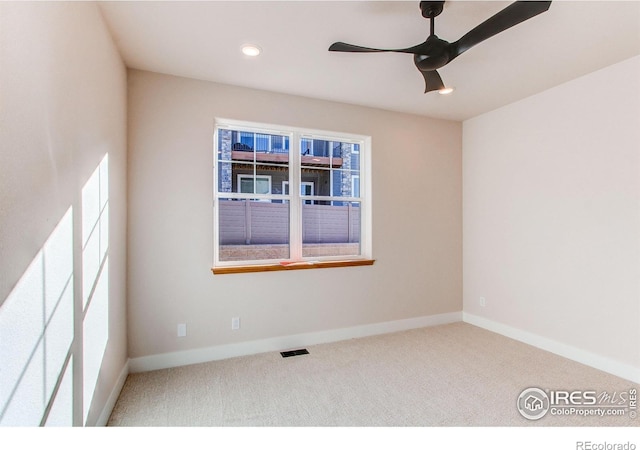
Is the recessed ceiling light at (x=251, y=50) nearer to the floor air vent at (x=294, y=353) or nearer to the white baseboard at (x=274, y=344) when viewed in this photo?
the white baseboard at (x=274, y=344)

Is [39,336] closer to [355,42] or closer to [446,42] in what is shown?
[355,42]

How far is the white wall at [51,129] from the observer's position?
100cm

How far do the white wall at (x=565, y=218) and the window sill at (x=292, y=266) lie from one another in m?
1.61

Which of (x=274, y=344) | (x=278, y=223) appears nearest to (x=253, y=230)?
(x=278, y=223)

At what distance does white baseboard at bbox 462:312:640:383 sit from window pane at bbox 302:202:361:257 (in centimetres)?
183

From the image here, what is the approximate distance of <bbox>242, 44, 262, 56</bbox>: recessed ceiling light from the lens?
230 cm

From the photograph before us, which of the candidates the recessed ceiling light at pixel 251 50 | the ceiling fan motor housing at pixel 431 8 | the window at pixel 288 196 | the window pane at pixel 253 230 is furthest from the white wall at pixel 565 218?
the recessed ceiling light at pixel 251 50

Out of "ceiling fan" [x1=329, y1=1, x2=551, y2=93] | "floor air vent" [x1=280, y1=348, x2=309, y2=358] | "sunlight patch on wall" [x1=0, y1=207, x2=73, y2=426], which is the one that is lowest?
"floor air vent" [x1=280, y1=348, x2=309, y2=358]

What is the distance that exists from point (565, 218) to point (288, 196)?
2787 millimetres

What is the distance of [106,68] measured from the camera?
6.73ft

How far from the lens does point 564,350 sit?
295 cm

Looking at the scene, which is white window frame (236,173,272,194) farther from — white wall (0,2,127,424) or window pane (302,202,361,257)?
white wall (0,2,127,424)

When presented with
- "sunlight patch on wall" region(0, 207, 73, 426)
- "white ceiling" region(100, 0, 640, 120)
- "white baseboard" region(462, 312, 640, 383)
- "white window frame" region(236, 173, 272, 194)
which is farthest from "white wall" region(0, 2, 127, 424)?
"white baseboard" region(462, 312, 640, 383)
